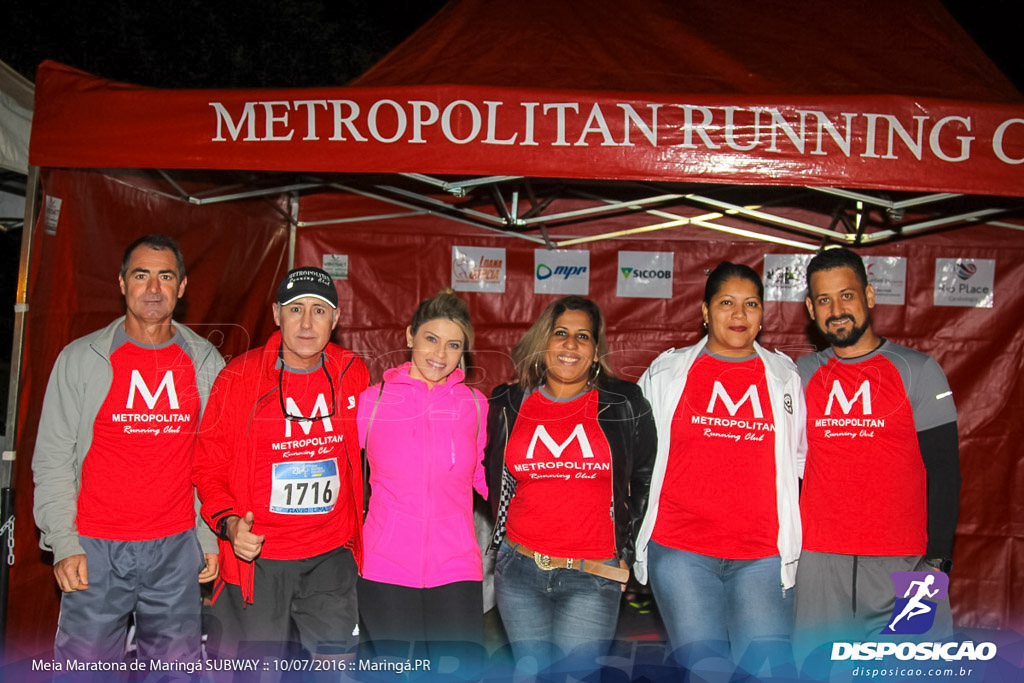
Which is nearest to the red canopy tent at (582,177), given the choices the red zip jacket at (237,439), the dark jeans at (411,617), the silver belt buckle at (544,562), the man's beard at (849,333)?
the man's beard at (849,333)

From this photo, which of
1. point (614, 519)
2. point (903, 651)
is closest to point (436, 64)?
point (614, 519)

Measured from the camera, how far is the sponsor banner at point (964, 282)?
16.4ft

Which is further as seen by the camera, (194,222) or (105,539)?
(194,222)

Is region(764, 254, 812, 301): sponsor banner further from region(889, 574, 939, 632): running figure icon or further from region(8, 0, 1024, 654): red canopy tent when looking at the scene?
region(889, 574, 939, 632): running figure icon

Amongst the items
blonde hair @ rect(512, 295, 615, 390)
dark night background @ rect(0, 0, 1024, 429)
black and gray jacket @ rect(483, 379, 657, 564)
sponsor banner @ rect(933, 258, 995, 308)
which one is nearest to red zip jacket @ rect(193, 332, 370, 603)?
black and gray jacket @ rect(483, 379, 657, 564)

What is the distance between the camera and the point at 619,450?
284 cm

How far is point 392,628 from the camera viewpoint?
273 centimetres

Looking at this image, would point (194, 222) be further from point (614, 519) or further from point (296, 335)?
point (614, 519)

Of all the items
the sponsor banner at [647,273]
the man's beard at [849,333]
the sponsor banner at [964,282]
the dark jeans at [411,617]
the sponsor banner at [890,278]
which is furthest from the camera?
the sponsor banner at [647,273]

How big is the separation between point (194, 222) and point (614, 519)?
2911 millimetres

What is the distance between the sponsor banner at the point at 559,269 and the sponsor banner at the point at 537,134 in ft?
7.76

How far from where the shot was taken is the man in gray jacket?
113 inches

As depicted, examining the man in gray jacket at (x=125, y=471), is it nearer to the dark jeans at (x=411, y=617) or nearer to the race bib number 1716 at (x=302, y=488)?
the race bib number 1716 at (x=302, y=488)

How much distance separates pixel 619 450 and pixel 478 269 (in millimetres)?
2654
